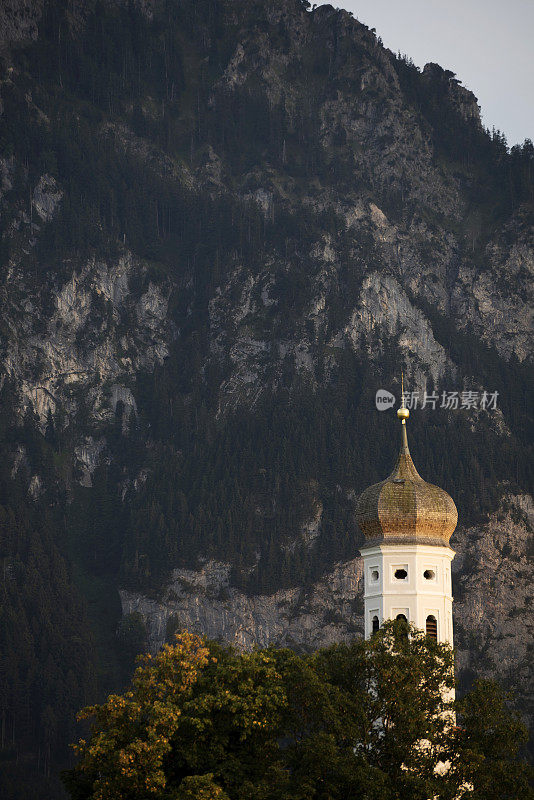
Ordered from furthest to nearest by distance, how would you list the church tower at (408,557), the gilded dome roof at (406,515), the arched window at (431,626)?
the gilded dome roof at (406,515)
the arched window at (431,626)
the church tower at (408,557)

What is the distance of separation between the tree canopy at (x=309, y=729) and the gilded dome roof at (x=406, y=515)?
12781 millimetres

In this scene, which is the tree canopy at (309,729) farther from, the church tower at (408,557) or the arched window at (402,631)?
the church tower at (408,557)

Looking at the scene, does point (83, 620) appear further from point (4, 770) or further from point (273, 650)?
point (273, 650)

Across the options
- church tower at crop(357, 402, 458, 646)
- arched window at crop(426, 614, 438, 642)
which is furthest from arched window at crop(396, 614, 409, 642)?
A: arched window at crop(426, 614, 438, 642)

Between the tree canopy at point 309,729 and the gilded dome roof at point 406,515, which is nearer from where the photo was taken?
the tree canopy at point 309,729

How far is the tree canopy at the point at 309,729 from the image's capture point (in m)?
54.9

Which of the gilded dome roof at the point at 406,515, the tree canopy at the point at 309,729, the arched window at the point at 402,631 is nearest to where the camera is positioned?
the tree canopy at the point at 309,729

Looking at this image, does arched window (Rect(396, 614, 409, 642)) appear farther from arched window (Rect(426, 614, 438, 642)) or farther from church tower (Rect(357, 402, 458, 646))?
arched window (Rect(426, 614, 438, 642))

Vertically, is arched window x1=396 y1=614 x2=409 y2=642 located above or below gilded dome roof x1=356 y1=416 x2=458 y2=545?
below

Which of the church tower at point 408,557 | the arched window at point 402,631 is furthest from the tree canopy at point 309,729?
the church tower at point 408,557

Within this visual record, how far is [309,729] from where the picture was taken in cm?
5788

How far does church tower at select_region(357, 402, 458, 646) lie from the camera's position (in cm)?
7031

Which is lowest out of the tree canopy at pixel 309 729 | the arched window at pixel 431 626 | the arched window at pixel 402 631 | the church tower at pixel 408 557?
the tree canopy at pixel 309 729

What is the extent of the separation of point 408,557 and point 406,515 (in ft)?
7.74
